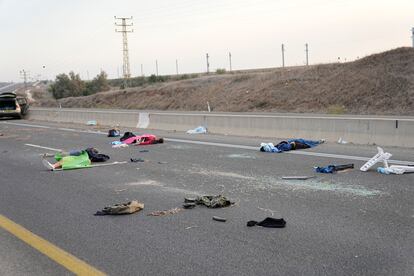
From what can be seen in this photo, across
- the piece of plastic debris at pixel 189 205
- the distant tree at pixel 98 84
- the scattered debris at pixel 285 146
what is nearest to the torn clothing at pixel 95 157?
the scattered debris at pixel 285 146

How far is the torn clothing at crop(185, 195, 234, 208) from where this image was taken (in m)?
7.01

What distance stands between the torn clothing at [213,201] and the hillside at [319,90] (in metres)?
23.4

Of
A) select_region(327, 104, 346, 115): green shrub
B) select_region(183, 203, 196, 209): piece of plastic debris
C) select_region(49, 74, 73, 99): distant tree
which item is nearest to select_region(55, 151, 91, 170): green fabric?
select_region(183, 203, 196, 209): piece of plastic debris

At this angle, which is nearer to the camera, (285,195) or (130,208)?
(130,208)

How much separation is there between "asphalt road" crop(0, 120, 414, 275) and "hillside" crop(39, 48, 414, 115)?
21.0 m

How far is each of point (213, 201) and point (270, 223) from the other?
1.26 meters

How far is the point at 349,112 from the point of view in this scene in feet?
103

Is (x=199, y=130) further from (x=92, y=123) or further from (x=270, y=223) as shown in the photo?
(x=270, y=223)

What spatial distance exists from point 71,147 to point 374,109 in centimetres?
2047

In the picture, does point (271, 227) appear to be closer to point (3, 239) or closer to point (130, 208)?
point (130, 208)

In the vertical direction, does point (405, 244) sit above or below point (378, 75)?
below

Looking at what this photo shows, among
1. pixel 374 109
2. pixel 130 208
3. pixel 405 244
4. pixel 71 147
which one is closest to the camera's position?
pixel 405 244

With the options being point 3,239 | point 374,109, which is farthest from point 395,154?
point 374,109

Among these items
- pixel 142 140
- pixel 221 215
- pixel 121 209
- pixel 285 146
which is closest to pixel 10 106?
pixel 142 140
